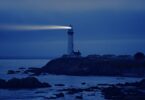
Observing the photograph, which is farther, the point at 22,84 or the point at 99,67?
the point at 99,67

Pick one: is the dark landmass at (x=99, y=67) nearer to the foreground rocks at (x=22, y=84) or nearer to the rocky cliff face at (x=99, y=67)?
the rocky cliff face at (x=99, y=67)

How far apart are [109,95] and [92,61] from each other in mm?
46922

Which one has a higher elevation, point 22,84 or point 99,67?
point 99,67

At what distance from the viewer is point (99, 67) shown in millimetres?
89875

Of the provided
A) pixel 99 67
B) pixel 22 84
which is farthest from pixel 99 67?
pixel 22 84

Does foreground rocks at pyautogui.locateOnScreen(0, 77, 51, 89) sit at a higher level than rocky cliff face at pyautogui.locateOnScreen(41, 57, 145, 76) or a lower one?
lower

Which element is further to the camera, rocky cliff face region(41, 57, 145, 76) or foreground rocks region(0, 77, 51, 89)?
rocky cliff face region(41, 57, 145, 76)

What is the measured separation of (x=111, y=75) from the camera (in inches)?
3450

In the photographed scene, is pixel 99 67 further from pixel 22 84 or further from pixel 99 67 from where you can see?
pixel 22 84

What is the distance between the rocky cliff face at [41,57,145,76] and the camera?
8631 centimetres

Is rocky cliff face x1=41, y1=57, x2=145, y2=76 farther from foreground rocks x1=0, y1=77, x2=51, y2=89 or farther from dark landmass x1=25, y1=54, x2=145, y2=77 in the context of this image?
foreground rocks x1=0, y1=77, x2=51, y2=89

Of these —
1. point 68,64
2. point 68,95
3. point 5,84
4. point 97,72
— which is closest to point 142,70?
point 97,72

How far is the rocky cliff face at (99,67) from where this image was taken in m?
86.3

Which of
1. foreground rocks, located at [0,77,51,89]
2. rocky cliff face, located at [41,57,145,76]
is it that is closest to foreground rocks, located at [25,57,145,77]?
rocky cliff face, located at [41,57,145,76]
